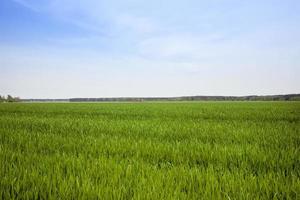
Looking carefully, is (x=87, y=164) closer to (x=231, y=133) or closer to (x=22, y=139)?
(x=22, y=139)

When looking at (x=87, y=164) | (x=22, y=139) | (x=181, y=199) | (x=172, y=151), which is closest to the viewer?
(x=181, y=199)

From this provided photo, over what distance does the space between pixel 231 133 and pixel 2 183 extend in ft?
17.7

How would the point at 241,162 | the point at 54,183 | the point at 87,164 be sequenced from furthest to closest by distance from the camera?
the point at 241,162 → the point at 87,164 → the point at 54,183

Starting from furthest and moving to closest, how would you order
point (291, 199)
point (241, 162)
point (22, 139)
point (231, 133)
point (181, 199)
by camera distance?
point (231, 133) < point (22, 139) < point (241, 162) < point (291, 199) < point (181, 199)

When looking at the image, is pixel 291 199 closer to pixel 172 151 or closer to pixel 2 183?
pixel 172 151

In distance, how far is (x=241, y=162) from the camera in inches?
161

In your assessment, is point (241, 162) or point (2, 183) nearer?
point (2, 183)

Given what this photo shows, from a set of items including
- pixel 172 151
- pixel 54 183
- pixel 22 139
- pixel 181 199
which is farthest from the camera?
pixel 22 139

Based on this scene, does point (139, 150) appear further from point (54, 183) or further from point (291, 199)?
point (291, 199)

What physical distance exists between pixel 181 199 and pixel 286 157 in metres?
2.43

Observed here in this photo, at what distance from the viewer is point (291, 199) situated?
2652 millimetres


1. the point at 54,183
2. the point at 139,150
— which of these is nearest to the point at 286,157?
the point at 139,150

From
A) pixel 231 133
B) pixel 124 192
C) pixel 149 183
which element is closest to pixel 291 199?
pixel 149 183

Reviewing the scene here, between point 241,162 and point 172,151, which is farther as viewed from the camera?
point 172,151
